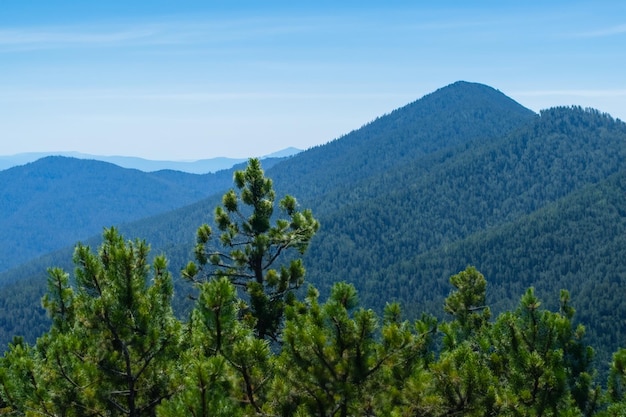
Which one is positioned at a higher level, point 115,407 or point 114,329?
point 114,329

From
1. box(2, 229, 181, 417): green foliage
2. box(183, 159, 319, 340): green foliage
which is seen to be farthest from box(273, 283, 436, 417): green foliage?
box(183, 159, 319, 340): green foliage

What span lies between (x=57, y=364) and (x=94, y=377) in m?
0.85

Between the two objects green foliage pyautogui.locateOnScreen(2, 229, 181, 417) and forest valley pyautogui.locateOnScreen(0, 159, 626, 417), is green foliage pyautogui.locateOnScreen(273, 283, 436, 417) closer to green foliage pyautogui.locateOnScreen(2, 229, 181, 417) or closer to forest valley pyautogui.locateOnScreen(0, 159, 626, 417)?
forest valley pyautogui.locateOnScreen(0, 159, 626, 417)

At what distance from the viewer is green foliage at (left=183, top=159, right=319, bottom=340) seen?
20.9 meters

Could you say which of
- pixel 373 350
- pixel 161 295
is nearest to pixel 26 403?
pixel 161 295

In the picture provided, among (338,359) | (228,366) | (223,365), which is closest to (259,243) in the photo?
(228,366)

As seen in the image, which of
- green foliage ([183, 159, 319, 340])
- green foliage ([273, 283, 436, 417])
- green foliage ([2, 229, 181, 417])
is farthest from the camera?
green foliage ([183, 159, 319, 340])

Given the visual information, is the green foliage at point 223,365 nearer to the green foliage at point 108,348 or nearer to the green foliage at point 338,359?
the green foliage at point 338,359

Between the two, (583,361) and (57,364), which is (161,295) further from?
(583,361)

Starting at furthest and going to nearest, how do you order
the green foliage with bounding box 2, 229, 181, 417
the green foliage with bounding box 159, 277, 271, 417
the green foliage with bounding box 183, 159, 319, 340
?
1. the green foliage with bounding box 183, 159, 319, 340
2. the green foliage with bounding box 2, 229, 181, 417
3. the green foliage with bounding box 159, 277, 271, 417

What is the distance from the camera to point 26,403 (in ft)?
38.4

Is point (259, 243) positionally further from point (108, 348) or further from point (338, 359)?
point (338, 359)

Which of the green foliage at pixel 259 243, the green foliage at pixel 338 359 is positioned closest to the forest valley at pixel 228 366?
the green foliage at pixel 338 359

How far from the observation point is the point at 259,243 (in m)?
21.0
